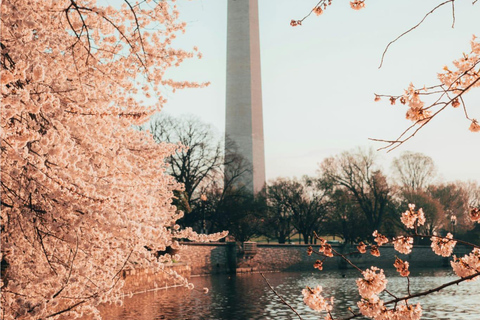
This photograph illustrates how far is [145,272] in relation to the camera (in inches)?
974

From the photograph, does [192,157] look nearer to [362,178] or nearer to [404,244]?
[362,178]

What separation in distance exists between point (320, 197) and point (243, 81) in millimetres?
13059

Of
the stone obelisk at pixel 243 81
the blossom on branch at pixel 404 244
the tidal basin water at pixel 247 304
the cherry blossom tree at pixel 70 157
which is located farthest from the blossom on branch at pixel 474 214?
the stone obelisk at pixel 243 81

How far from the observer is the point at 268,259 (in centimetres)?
4291

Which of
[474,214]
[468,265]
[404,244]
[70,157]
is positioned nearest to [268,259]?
[70,157]

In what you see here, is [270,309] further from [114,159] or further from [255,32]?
[255,32]

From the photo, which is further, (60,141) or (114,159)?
(114,159)

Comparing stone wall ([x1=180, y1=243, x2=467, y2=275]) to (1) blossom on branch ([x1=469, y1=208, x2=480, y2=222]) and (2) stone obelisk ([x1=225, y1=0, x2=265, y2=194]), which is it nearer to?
(2) stone obelisk ([x1=225, y1=0, x2=265, y2=194])

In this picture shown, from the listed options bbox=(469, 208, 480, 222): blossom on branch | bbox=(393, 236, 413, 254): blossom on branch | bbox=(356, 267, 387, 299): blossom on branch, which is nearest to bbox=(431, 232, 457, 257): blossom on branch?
bbox=(393, 236, 413, 254): blossom on branch

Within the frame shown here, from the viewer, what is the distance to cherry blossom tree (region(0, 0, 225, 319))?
627cm

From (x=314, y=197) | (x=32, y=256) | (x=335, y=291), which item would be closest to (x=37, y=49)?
(x=32, y=256)

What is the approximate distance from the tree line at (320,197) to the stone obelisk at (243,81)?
170cm

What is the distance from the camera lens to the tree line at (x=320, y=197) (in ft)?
141

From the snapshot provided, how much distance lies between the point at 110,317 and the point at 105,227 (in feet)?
37.7
